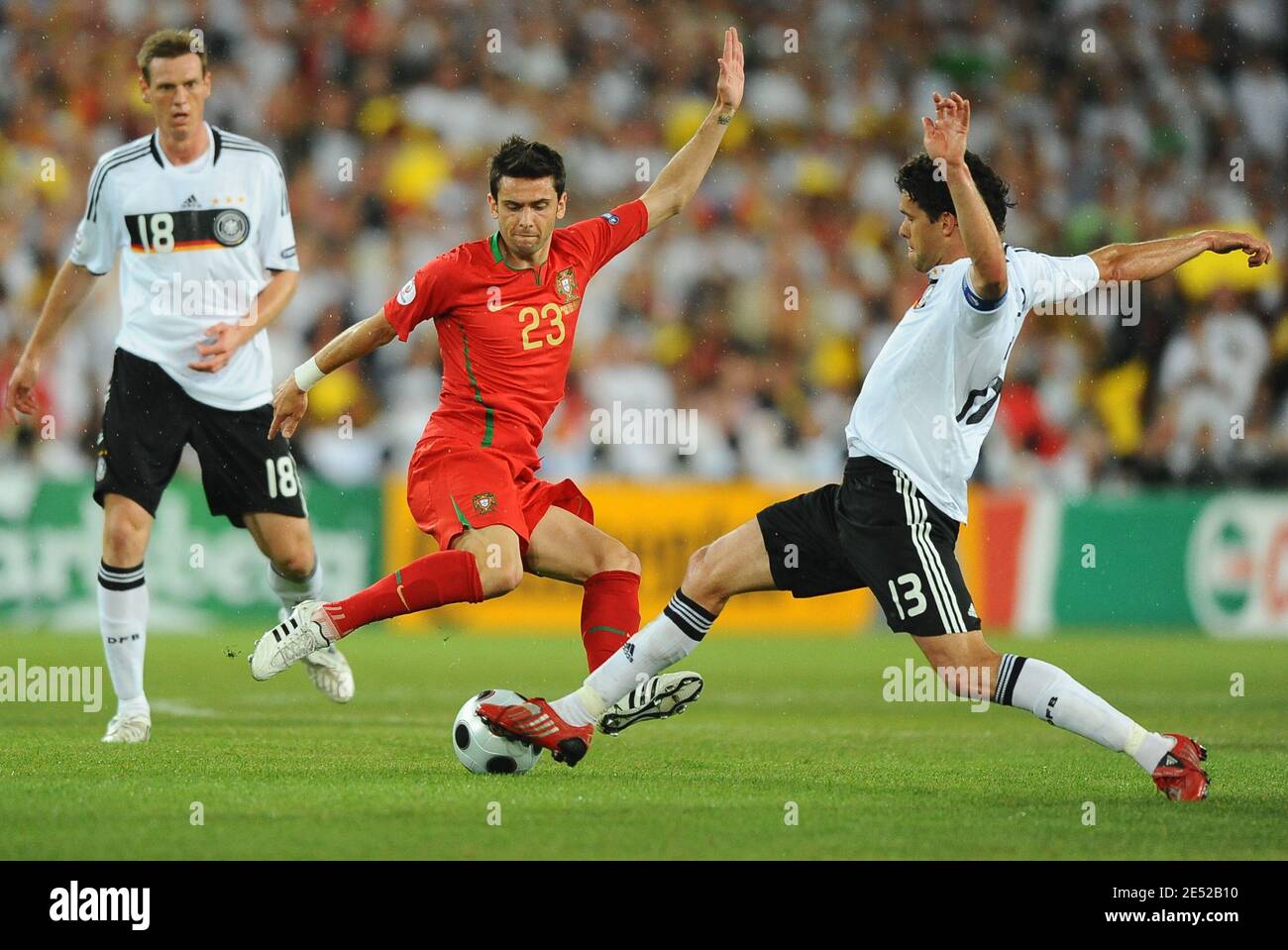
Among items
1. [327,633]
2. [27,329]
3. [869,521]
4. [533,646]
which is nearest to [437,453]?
[327,633]

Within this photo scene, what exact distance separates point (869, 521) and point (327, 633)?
1948mm

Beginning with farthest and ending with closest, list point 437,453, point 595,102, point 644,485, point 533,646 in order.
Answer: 1. point 595,102
2. point 644,485
3. point 533,646
4. point 437,453

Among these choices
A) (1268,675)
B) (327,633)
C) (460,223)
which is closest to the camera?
(327,633)

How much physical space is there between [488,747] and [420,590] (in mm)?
626

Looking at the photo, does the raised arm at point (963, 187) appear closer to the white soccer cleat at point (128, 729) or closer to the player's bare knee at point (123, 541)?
the player's bare knee at point (123, 541)

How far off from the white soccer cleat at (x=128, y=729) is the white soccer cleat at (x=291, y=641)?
1090 millimetres

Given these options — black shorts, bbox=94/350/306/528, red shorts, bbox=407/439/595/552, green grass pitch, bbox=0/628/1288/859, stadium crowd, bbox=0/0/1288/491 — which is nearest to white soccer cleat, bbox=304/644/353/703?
green grass pitch, bbox=0/628/1288/859

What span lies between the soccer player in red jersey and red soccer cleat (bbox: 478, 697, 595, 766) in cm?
22

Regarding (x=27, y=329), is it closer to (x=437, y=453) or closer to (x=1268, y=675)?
(x=437, y=453)

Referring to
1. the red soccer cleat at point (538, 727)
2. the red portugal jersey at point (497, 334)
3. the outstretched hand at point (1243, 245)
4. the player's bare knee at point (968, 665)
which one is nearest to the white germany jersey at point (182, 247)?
the red portugal jersey at point (497, 334)

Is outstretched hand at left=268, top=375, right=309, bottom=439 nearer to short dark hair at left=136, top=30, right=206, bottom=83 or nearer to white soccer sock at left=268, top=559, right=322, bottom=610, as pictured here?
white soccer sock at left=268, top=559, right=322, bottom=610

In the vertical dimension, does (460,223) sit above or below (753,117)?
below

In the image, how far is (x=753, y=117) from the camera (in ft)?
55.3

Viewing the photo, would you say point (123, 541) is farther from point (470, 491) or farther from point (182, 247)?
point (470, 491)
